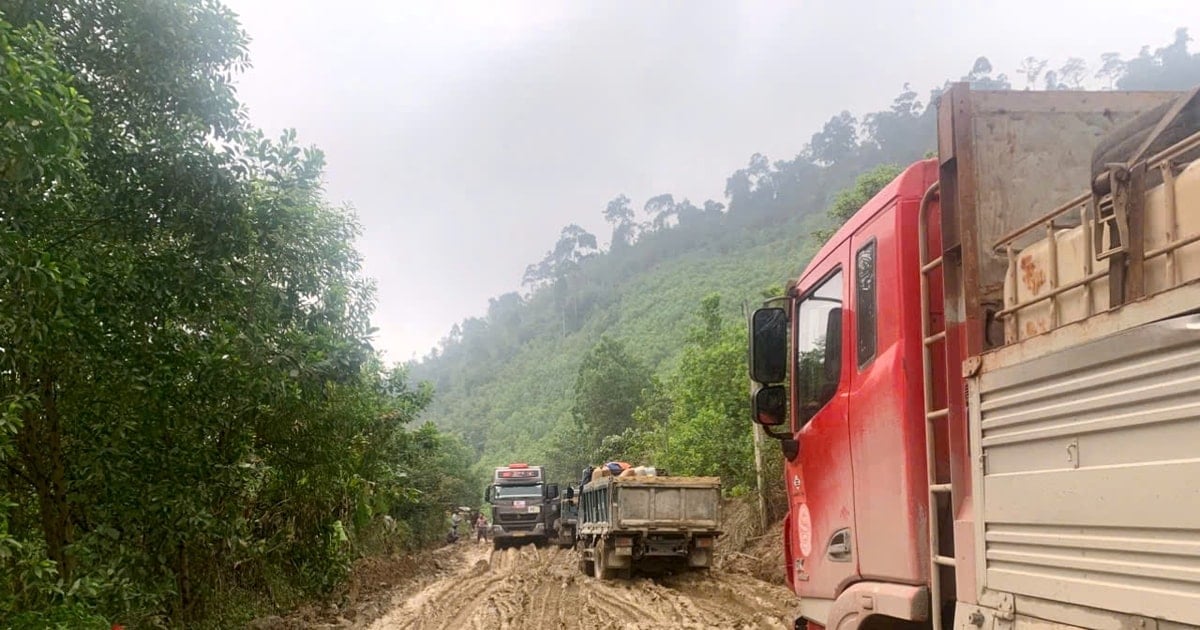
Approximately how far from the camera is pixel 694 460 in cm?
2170

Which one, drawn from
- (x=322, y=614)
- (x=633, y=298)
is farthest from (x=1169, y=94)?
(x=633, y=298)

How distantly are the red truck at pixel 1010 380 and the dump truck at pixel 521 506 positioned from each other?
2448 centimetres

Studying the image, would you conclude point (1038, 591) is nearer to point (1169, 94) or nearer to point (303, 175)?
point (1169, 94)

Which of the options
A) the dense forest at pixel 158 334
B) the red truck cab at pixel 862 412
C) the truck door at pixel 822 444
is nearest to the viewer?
the red truck cab at pixel 862 412

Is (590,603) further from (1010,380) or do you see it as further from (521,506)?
(521,506)

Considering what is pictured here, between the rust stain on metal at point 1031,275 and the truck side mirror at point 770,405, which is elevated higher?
the rust stain on metal at point 1031,275

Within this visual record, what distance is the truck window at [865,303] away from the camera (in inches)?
139

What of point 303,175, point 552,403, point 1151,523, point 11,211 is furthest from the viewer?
point 552,403

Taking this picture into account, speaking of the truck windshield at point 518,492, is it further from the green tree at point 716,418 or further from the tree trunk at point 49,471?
the tree trunk at point 49,471

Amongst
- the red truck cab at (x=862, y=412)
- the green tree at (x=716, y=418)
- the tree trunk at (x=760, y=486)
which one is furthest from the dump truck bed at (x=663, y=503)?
the red truck cab at (x=862, y=412)

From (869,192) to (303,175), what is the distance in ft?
58.6

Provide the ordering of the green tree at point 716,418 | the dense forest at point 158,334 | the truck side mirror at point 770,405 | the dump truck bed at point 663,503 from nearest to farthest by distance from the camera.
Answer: the truck side mirror at point 770,405 → the dense forest at point 158,334 → the dump truck bed at point 663,503 → the green tree at point 716,418

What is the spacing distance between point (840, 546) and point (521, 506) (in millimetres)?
25207

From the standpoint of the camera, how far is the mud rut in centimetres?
1059
